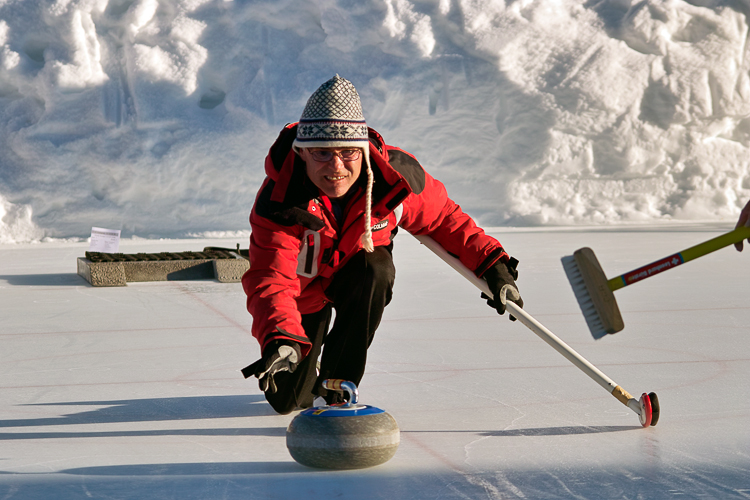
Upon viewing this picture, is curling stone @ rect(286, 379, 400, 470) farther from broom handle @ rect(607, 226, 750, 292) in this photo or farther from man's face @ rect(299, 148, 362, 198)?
broom handle @ rect(607, 226, 750, 292)

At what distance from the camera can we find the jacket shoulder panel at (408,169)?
244 centimetres

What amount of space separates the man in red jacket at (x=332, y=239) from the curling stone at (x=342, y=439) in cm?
14

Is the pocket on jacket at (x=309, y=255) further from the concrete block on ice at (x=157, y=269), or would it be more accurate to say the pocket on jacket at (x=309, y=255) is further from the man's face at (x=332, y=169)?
the concrete block on ice at (x=157, y=269)

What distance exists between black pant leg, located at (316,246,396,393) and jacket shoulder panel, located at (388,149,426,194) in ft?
0.79

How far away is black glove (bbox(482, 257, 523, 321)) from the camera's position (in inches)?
96.3

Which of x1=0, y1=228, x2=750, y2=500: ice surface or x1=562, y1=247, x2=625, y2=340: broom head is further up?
x1=562, y1=247, x2=625, y2=340: broom head

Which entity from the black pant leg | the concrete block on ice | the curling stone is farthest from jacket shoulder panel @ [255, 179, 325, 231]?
the concrete block on ice

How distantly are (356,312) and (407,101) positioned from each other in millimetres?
12702

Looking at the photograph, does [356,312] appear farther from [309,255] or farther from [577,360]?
[577,360]

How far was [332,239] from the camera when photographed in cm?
233

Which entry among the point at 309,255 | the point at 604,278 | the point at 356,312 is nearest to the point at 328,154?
the point at 309,255

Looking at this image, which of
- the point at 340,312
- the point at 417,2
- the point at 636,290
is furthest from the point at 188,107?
the point at 340,312

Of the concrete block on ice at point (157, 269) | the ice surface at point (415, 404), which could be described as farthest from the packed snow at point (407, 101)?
the ice surface at point (415, 404)

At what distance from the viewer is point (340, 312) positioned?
8.07ft
